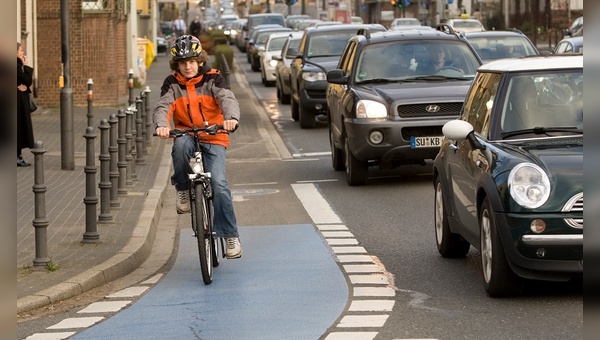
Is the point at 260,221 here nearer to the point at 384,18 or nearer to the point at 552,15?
Answer: the point at 552,15

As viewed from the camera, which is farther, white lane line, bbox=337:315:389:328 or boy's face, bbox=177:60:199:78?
boy's face, bbox=177:60:199:78

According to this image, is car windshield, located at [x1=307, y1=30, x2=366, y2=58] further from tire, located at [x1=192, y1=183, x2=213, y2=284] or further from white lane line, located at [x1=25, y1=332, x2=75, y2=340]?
white lane line, located at [x1=25, y1=332, x2=75, y2=340]

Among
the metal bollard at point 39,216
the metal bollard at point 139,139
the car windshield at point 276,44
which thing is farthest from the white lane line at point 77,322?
the car windshield at point 276,44

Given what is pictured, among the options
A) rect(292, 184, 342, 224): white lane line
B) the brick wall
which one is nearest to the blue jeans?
rect(292, 184, 342, 224): white lane line

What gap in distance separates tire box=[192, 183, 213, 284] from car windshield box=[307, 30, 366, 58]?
19517 mm

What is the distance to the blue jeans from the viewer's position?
9.34 meters

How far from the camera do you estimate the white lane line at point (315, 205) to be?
43.2 feet

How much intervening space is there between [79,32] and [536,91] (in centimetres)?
Result: 2486

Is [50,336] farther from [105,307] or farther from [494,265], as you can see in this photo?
[494,265]

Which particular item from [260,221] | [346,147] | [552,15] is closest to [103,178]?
[260,221]

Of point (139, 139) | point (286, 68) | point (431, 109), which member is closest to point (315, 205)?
point (431, 109)

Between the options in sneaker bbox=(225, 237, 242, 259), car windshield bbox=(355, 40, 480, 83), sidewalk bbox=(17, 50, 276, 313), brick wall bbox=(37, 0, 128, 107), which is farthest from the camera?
brick wall bbox=(37, 0, 128, 107)

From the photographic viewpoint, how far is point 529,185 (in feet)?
24.9

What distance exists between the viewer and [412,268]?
9609mm
